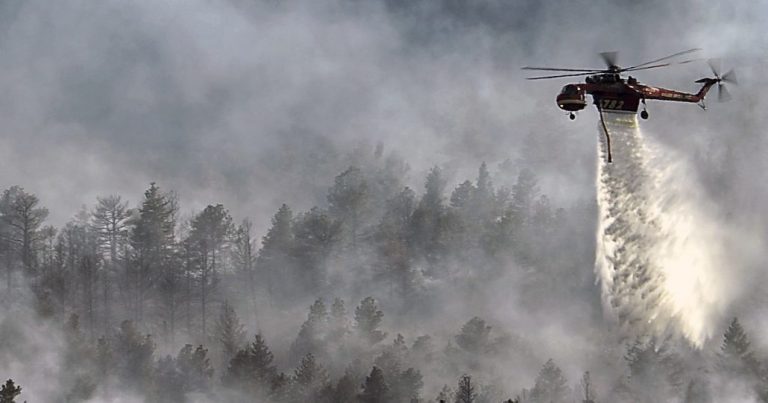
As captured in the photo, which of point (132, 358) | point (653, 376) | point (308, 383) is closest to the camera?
point (308, 383)

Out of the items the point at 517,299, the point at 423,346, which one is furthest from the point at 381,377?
the point at 517,299

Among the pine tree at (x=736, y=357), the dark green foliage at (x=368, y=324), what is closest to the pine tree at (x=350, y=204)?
the dark green foliage at (x=368, y=324)

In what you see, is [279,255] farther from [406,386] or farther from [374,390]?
[374,390]

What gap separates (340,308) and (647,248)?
112ft

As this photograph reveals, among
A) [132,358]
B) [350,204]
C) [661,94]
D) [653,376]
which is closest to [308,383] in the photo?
[132,358]

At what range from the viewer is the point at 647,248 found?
9812cm

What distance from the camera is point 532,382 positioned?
10794 centimetres

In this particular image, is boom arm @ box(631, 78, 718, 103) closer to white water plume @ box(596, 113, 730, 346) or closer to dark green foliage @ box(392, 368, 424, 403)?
white water plume @ box(596, 113, 730, 346)

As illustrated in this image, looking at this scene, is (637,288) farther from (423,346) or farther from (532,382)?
(423,346)

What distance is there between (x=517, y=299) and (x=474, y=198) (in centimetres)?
1987

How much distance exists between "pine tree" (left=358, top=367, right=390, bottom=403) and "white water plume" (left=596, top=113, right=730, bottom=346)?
29.0 m

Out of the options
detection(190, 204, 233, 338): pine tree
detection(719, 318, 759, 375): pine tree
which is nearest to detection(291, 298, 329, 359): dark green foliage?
detection(190, 204, 233, 338): pine tree

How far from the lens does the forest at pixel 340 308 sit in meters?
95.6

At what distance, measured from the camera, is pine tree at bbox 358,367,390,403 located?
84.8m
